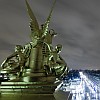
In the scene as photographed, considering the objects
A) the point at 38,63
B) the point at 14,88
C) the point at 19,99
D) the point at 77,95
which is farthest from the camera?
the point at 77,95

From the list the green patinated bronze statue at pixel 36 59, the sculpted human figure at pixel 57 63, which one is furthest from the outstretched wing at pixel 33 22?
the sculpted human figure at pixel 57 63

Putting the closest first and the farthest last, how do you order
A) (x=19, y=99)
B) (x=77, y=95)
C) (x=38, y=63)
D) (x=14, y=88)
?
(x=19, y=99)
(x=14, y=88)
(x=38, y=63)
(x=77, y=95)

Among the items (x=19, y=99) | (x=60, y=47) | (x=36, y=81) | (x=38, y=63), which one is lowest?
(x=19, y=99)

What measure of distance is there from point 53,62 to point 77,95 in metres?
15.9

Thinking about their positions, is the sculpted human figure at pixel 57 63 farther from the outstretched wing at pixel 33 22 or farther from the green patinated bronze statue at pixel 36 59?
the outstretched wing at pixel 33 22

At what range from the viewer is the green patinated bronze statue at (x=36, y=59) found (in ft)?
19.1

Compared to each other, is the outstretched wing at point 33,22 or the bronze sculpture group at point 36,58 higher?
the outstretched wing at point 33,22

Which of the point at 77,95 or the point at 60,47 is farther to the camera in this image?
the point at 77,95

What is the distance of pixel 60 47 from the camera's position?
6.00m

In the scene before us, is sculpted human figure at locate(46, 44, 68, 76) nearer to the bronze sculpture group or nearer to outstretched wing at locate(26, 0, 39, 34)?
the bronze sculpture group

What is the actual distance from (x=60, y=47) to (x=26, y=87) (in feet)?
4.42

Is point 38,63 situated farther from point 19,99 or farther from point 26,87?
point 19,99

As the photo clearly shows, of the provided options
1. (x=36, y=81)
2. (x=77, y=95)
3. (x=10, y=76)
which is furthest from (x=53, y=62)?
(x=77, y=95)

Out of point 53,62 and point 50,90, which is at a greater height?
point 53,62
